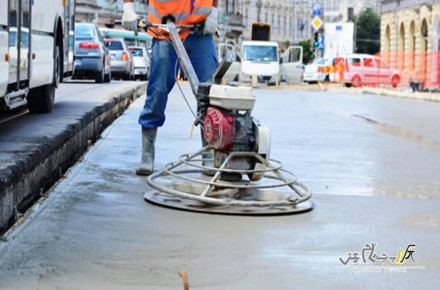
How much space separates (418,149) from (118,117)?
575cm

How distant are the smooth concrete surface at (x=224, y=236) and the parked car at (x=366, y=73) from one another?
40.1 m

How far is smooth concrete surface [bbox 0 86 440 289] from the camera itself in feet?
14.5

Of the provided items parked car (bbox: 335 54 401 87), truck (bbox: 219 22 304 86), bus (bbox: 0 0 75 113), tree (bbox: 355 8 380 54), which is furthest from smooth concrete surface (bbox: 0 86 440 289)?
tree (bbox: 355 8 380 54)

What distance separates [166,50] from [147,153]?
858mm

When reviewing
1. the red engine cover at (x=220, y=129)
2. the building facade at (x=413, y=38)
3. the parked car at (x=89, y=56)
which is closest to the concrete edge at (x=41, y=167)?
the red engine cover at (x=220, y=129)

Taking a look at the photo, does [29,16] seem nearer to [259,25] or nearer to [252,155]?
[252,155]

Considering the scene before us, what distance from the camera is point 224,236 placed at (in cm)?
541

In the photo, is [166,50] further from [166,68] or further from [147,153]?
[147,153]

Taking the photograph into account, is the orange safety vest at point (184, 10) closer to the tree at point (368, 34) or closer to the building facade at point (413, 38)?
the building facade at point (413, 38)

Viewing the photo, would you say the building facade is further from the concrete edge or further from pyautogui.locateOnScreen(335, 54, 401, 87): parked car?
the concrete edge

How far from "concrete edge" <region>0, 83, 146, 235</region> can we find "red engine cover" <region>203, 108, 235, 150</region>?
1252mm

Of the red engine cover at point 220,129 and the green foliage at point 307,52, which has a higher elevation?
the green foliage at point 307,52

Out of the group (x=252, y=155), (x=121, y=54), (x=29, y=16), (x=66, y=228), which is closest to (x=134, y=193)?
(x=252, y=155)

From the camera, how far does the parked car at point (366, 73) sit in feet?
161
